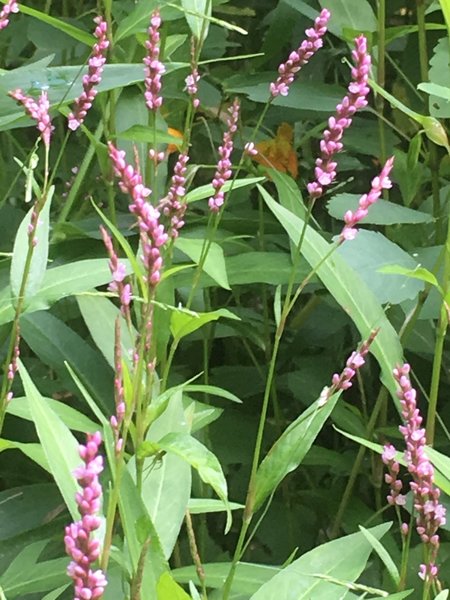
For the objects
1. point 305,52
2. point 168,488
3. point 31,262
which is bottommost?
point 168,488

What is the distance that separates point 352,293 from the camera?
52 centimetres

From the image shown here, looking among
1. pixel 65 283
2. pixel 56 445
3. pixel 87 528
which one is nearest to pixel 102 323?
pixel 65 283

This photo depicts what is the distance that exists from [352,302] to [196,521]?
32 centimetres

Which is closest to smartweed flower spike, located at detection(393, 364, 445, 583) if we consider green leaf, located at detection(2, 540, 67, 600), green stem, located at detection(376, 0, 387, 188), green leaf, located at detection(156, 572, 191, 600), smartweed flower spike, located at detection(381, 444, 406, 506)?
smartweed flower spike, located at detection(381, 444, 406, 506)

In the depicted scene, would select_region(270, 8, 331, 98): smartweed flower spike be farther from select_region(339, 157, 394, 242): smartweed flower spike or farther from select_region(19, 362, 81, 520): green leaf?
select_region(19, 362, 81, 520): green leaf

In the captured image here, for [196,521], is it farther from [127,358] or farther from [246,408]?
[127,358]

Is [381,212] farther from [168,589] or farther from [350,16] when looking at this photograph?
[168,589]

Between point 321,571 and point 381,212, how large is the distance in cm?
29

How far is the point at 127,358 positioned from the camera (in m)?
0.46

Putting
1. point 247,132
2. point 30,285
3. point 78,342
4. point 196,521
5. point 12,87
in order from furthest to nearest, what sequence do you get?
point 247,132
point 196,521
point 78,342
point 12,87
point 30,285

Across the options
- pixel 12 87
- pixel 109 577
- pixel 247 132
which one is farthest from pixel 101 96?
pixel 109 577

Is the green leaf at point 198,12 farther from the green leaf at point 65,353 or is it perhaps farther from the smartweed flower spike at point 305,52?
the green leaf at point 65,353

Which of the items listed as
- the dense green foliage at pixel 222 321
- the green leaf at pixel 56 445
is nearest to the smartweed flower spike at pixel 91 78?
the dense green foliage at pixel 222 321

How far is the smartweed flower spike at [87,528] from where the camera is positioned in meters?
0.24
